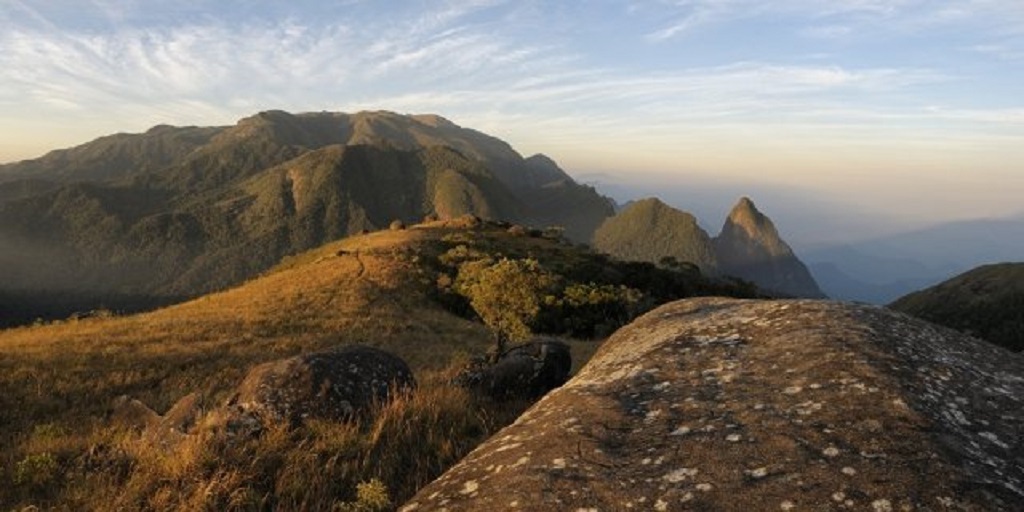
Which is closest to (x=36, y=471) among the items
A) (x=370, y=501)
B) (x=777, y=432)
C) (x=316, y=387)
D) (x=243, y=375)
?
(x=316, y=387)

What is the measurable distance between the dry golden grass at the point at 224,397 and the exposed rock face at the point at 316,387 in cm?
79

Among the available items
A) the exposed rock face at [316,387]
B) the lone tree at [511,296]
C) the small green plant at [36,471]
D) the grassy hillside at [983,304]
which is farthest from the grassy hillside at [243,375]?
the grassy hillside at [983,304]

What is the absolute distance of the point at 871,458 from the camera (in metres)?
5.38

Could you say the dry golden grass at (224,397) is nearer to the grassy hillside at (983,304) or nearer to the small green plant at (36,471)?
the small green plant at (36,471)

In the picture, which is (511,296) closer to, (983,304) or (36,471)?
(36,471)

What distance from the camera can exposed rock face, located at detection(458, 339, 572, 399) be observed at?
1332cm

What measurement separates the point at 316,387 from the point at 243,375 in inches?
707

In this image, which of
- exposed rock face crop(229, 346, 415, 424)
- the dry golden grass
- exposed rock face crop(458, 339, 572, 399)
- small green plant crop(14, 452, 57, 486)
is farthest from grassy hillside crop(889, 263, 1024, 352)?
small green plant crop(14, 452, 57, 486)

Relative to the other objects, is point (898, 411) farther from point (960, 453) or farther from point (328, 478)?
point (328, 478)

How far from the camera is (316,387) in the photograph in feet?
34.5

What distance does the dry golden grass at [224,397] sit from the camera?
714 cm

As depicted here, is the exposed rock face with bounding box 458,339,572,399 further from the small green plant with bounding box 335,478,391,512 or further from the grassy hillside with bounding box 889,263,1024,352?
the grassy hillside with bounding box 889,263,1024,352

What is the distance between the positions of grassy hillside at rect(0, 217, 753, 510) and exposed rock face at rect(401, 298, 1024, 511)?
173cm

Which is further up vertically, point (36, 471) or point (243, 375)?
point (36, 471)
